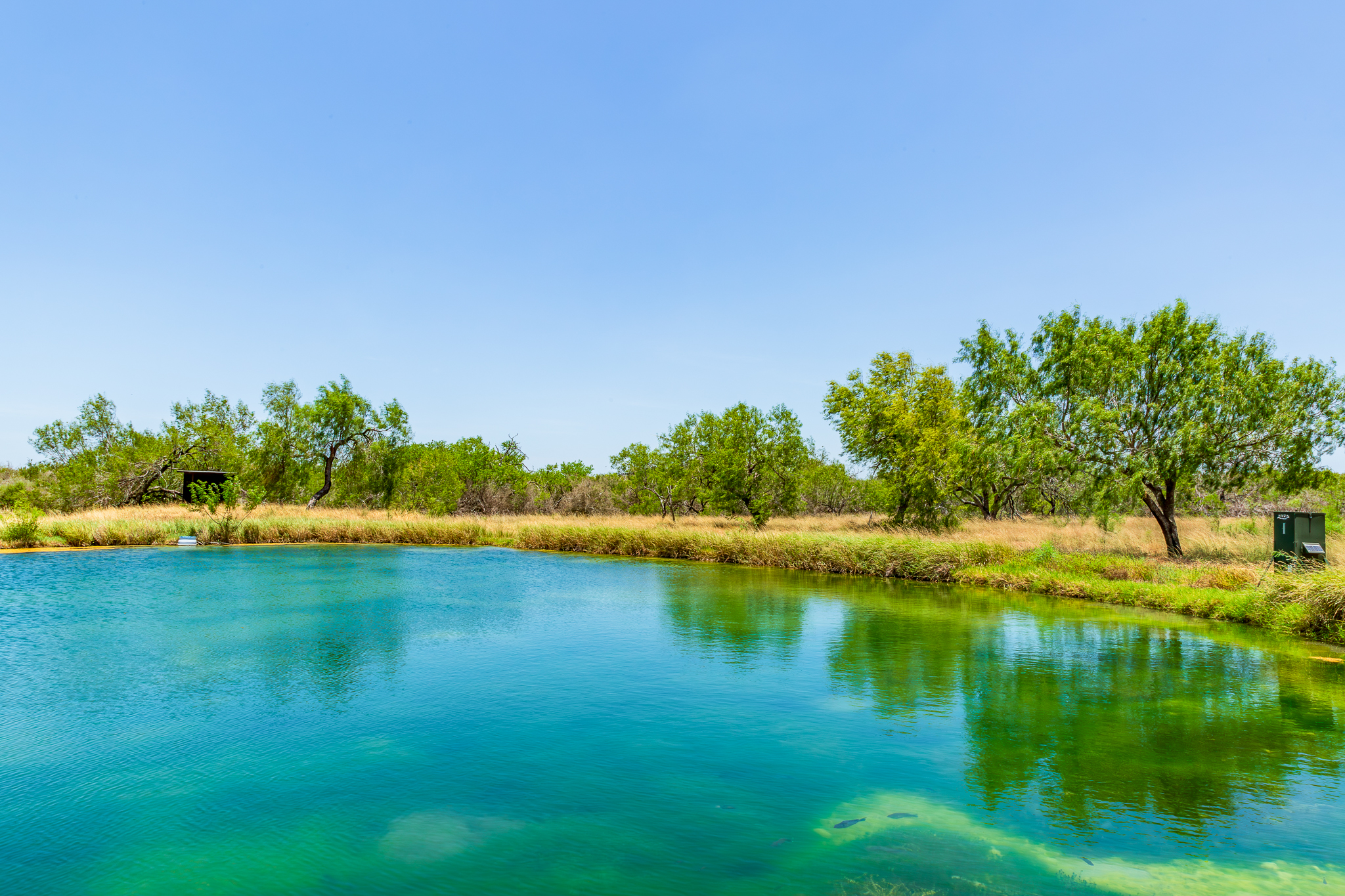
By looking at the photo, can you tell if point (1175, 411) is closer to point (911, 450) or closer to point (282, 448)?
point (911, 450)

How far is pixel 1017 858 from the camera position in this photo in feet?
17.6

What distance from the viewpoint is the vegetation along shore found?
20156 millimetres

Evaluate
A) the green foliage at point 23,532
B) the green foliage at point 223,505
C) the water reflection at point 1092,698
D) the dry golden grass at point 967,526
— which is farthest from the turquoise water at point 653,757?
the green foliage at point 223,505

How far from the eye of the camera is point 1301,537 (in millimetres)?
16344

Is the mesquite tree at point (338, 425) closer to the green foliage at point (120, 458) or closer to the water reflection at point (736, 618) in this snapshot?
the green foliage at point (120, 458)

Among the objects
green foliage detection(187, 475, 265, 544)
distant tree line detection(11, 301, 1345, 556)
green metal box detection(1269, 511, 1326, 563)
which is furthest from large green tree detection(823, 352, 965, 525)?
green foliage detection(187, 475, 265, 544)

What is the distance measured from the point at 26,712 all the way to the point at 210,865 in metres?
5.30

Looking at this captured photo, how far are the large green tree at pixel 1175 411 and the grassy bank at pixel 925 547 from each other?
2.39 meters

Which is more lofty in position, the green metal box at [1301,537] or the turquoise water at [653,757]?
the green metal box at [1301,537]

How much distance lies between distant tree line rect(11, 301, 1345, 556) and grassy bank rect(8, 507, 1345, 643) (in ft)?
5.83

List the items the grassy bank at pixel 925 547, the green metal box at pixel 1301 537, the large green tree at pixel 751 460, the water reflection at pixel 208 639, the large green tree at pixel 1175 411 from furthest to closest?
the large green tree at pixel 751 460 → the large green tree at pixel 1175 411 → the green metal box at pixel 1301 537 → the grassy bank at pixel 925 547 → the water reflection at pixel 208 639

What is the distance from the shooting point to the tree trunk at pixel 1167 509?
69.9ft

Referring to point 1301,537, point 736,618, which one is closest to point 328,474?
point 736,618

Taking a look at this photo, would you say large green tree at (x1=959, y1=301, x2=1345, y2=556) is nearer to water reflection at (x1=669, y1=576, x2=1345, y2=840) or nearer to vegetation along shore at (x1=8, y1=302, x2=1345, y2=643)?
vegetation along shore at (x1=8, y1=302, x2=1345, y2=643)
